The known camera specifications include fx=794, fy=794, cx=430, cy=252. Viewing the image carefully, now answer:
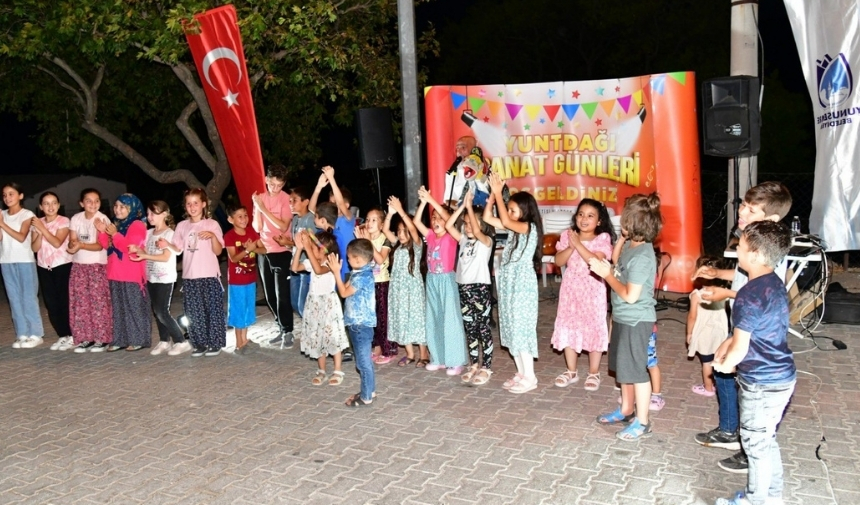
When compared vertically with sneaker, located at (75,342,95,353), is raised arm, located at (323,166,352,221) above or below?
above

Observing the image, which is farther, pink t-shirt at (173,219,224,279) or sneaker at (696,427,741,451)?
pink t-shirt at (173,219,224,279)

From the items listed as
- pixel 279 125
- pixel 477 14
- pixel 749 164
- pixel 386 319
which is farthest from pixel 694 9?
pixel 386 319

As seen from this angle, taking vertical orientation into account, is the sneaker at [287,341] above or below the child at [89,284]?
below

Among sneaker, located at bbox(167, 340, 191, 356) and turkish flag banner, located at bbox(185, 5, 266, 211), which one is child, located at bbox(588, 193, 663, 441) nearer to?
turkish flag banner, located at bbox(185, 5, 266, 211)

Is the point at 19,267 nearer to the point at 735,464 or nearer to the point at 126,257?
the point at 126,257

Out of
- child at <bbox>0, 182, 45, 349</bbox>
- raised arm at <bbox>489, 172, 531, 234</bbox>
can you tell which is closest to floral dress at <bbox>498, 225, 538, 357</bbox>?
raised arm at <bbox>489, 172, 531, 234</bbox>

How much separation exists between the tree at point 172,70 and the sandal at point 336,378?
185 inches

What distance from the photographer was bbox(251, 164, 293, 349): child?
7.69 metres

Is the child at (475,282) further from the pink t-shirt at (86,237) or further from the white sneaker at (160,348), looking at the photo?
the pink t-shirt at (86,237)

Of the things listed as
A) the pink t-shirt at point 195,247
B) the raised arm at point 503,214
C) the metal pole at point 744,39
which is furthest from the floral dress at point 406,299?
the metal pole at point 744,39

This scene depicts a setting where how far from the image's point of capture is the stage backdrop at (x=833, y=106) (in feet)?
23.3

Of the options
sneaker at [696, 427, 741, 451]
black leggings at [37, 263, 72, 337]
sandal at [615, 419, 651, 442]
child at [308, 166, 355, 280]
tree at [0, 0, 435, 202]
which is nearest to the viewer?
sneaker at [696, 427, 741, 451]

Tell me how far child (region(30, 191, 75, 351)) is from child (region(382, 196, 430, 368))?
3.56m

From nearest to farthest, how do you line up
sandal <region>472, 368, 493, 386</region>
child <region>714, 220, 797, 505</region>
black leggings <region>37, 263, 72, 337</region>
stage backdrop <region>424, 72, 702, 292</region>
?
child <region>714, 220, 797, 505</region> → sandal <region>472, 368, 493, 386</region> → black leggings <region>37, 263, 72, 337</region> → stage backdrop <region>424, 72, 702, 292</region>
